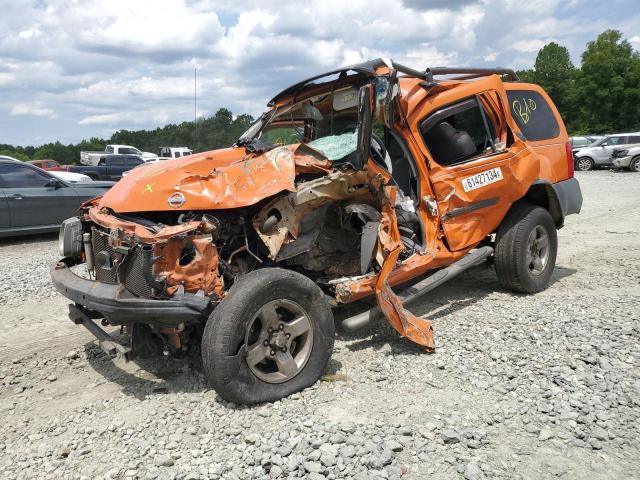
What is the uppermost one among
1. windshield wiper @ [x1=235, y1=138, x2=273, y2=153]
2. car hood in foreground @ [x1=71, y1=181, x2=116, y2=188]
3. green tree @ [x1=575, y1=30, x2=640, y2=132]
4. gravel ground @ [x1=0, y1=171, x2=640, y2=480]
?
green tree @ [x1=575, y1=30, x2=640, y2=132]

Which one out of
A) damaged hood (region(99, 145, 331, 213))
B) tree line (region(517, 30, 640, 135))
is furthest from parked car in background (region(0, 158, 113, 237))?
tree line (region(517, 30, 640, 135))

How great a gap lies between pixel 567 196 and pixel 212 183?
14.0ft

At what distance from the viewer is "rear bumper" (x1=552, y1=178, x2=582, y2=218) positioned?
6.11m

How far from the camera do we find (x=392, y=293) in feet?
14.3

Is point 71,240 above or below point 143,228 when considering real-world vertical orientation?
below

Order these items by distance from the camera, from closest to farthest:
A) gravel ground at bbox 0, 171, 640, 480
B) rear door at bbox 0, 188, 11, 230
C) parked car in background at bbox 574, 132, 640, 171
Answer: gravel ground at bbox 0, 171, 640, 480 → rear door at bbox 0, 188, 11, 230 → parked car in background at bbox 574, 132, 640, 171

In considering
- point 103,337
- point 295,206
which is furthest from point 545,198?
point 103,337

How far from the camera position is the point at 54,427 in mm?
3533

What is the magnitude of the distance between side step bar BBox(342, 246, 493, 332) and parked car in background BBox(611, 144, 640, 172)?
22.3 metres

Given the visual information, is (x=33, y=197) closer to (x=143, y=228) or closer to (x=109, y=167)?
(x=143, y=228)

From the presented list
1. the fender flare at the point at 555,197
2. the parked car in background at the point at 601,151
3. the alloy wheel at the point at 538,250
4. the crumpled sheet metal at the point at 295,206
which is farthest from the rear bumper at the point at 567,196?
the parked car in background at the point at 601,151

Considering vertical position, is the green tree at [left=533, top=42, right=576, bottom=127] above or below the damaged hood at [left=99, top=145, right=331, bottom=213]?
above

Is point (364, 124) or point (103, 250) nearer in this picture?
point (103, 250)

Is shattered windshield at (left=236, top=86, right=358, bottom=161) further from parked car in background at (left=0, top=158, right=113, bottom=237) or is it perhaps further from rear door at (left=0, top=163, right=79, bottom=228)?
rear door at (left=0, top=163, right=79, bottom=228)
